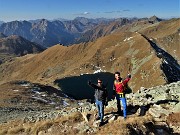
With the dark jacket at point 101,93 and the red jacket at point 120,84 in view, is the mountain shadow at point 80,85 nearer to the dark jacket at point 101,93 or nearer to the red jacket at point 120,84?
the dark jacket at point 101,93

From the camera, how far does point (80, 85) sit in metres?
160

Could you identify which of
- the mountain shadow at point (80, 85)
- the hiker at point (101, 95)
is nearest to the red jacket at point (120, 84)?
the hiker at point (101, 95)

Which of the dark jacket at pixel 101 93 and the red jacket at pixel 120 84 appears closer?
the red jacket at pixel 120 84

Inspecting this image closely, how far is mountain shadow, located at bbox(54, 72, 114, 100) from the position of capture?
13750 cm

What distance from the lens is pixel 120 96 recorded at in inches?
878

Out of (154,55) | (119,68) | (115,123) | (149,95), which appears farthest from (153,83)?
(115,123)

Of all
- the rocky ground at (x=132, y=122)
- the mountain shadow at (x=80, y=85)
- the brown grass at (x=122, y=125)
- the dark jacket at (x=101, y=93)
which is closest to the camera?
the brown grass at (x=122, y=125)

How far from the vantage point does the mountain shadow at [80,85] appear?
137500 millimetres

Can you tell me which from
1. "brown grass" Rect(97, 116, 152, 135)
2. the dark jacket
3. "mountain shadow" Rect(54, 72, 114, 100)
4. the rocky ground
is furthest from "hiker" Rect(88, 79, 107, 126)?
"mountain shadow" Rect(54, 72, 114, 100)

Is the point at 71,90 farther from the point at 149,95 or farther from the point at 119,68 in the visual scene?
the point at 149,95

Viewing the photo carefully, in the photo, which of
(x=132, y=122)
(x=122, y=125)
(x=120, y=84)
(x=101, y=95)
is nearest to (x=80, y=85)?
(x=101, y=95)

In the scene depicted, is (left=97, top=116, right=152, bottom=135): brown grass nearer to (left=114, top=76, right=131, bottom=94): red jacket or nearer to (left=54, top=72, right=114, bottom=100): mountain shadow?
(left=114, top=76, right=131, bottom=94): red jacket

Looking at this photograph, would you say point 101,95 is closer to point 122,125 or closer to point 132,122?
point 122,125

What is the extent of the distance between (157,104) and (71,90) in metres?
123
